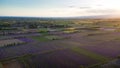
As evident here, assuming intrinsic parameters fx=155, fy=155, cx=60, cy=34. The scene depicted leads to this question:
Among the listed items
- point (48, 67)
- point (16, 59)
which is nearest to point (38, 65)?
point (48, 67)

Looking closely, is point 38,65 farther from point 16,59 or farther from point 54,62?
point 16,59

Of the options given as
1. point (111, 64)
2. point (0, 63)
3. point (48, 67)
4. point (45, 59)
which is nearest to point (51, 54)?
point (45, 59)

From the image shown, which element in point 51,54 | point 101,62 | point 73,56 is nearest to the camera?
point 101,62

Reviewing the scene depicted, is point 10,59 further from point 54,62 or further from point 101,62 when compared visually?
point 101,62

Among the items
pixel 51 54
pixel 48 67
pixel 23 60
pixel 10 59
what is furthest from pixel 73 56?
pixel 10 59

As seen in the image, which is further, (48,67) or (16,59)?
(16,59)

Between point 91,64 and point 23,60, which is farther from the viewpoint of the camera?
point 23,60

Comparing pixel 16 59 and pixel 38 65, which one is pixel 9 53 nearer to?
pixel 16 59

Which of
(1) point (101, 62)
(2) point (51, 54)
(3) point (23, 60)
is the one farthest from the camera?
(2) point (51, 54)

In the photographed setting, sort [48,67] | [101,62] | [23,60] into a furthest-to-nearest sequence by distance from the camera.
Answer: [23,60] < [101,62] < [48,67]
